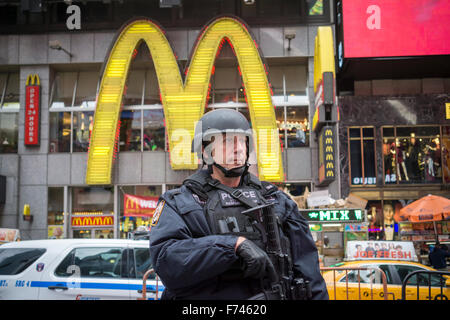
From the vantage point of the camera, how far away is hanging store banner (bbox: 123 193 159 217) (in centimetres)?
1659

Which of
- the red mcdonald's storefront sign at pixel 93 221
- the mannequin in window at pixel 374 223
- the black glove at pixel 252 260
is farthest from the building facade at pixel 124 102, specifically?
the black glove at pixel 252 260

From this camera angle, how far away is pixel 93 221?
1734 centimetres

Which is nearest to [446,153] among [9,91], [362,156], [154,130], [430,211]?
[362,156]

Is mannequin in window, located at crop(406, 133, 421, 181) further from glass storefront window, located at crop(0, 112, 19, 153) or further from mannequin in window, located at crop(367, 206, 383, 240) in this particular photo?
glass storefront window, located at crop(0, 112, 19, 153)

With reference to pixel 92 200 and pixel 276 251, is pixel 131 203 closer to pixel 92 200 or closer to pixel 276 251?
pixel 92 200

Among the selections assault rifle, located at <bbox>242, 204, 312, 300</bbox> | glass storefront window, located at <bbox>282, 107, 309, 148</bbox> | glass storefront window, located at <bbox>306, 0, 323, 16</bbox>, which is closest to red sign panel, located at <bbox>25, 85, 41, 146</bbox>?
glass storefront window, located at <bbox>282, 107, 309, 148</bbox>

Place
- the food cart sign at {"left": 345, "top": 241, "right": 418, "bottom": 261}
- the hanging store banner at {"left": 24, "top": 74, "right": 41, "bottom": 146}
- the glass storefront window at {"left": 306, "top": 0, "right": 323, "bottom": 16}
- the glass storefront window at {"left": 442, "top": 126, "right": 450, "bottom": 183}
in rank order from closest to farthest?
1. the food cart sign at {"left": 345, "top": 241, "right": 418, "bottom": 261}
2. the glass storefront window at {"left": 442, "top": 126, "right": 450, "bottom": 183}
3. the hanging store banner at {"left": 24, "top": 74, "right": 41, "bottom": 146}
4. the glass storefront window at {"left": 306, "top": 0, "right": 323, "bottom": 16}

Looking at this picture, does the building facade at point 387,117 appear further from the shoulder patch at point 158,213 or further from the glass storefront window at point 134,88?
the shoulder patch at point 158,213

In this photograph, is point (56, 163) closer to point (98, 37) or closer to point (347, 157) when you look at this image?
point (98, 37)

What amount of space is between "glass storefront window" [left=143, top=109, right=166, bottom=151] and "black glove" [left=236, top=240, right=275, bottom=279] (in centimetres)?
1553

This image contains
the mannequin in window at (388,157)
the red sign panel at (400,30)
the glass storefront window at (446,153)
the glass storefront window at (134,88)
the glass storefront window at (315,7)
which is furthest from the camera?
the glass storefront window at (134,88)

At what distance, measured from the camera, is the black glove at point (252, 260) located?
7.13 feet

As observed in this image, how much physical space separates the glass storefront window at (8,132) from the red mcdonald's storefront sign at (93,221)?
3.85m

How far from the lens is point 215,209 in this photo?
8.36 feet
